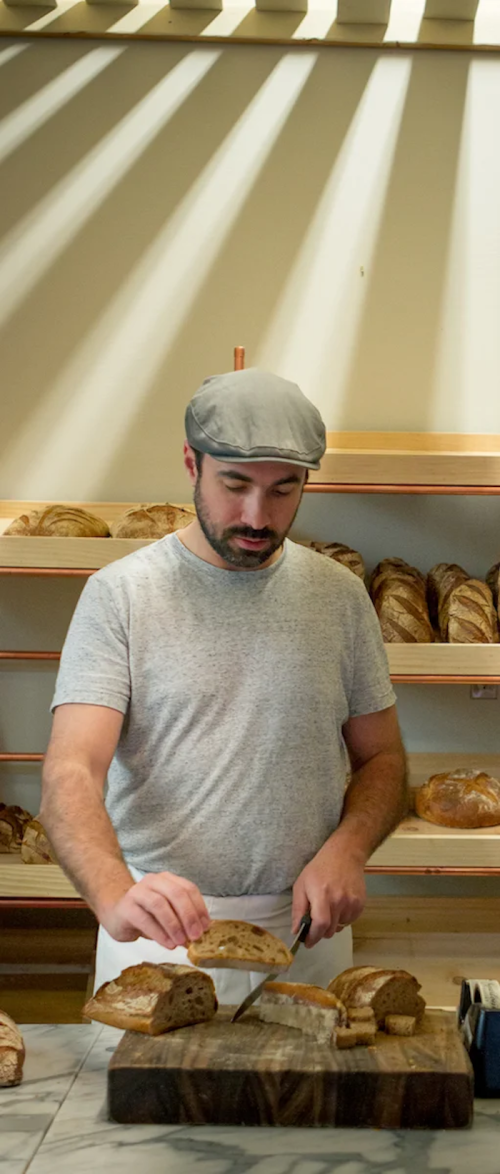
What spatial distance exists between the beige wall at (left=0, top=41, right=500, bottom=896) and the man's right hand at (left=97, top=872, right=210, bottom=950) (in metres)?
1.89

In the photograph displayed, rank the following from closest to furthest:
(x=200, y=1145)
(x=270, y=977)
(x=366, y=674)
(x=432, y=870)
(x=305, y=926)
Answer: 1. (x=200, y=1145)
2. (x=270, y=977)
3. (x=305, y=926)
4. (x=366, y=674)
5. (x=432, y=870)

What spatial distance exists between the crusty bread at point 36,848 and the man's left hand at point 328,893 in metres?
1.28

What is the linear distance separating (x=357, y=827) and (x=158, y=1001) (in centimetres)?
56

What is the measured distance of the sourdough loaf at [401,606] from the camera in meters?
2.87

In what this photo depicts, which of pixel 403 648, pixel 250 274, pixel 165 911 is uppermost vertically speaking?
pixel 250 274

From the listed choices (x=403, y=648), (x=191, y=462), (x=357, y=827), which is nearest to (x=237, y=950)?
(x=357, y=827)

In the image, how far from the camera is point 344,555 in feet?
9.82

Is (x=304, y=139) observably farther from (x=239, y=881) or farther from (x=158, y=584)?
(x=239, y=881)

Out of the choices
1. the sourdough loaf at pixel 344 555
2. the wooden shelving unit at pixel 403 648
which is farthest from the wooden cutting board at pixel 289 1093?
the sourdough loaf at pixel 344 555

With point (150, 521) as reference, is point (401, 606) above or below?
below

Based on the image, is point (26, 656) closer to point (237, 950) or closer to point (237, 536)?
point (237, 536)

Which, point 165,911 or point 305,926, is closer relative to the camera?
point 165,911

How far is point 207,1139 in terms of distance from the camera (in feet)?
3.82

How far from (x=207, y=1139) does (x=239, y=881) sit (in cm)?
64
